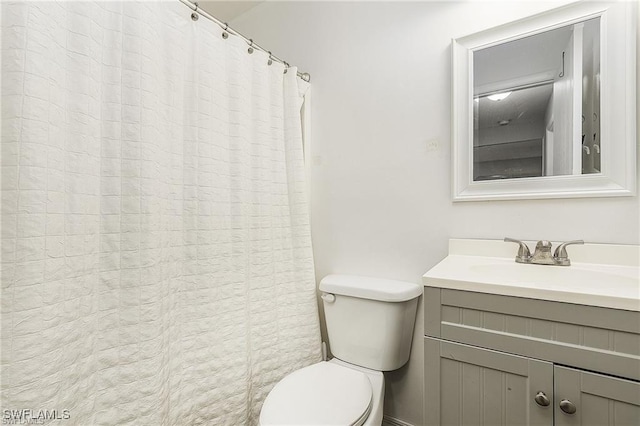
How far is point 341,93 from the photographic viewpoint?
65.6 inches

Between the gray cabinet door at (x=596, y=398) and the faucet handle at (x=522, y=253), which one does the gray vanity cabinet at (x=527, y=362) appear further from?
the faucet handle at (x=522, y=253)

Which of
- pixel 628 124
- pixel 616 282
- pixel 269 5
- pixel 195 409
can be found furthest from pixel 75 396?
pixel 269 5

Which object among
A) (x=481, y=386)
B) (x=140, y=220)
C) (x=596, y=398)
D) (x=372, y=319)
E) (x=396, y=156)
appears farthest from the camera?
(x=396, y=156)

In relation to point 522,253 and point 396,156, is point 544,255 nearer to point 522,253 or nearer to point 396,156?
point 522,253

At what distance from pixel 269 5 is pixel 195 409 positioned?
216 cm

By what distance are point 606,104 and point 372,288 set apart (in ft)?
3.50

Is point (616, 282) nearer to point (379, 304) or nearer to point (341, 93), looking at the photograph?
point (379, 304)

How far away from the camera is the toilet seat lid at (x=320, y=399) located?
98 cm

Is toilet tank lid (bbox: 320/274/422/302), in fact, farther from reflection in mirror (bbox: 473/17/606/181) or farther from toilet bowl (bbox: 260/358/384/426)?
reflection in mirror (bbox: 473/17/606/181)

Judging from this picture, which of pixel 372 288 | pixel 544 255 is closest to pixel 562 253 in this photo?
pixel 544 255

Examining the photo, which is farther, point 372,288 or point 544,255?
point 372,288

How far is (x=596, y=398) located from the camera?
2.37 ft

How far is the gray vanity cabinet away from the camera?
0.71 meters

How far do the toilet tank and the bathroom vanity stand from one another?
0.38 metres
